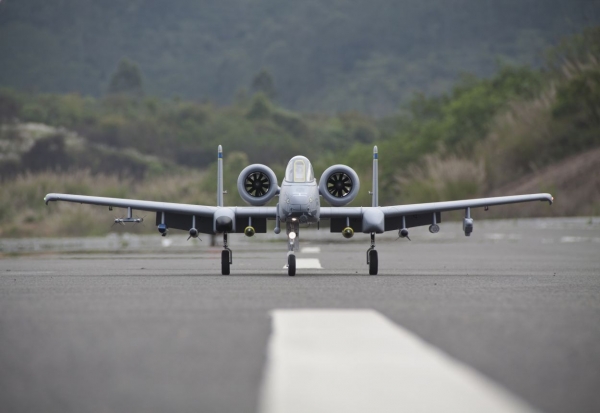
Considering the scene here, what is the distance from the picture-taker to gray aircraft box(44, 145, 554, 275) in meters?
19.2

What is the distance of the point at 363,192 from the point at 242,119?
180 ft

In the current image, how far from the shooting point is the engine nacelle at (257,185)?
20.6 meters

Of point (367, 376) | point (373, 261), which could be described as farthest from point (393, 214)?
point (367, 376)

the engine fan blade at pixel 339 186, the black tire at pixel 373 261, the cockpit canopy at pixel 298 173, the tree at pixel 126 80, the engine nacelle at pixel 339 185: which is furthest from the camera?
the tree at pixel 126 80

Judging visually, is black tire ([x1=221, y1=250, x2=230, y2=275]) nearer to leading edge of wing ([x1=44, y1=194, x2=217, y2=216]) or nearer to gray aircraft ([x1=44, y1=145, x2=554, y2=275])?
gray aircraft ([x1=44, y1=145, x2=554, y2=275])

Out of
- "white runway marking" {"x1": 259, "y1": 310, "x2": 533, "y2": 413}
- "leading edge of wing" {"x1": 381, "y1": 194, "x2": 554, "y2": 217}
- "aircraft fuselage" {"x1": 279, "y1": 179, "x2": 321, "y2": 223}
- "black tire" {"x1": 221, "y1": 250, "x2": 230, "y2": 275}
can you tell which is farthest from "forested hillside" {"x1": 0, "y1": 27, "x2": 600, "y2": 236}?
Answer: "white runway marking" {"x1": 259, "y1": 310, "x2": 533, "y2": 413}

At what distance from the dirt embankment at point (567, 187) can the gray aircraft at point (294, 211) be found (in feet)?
107

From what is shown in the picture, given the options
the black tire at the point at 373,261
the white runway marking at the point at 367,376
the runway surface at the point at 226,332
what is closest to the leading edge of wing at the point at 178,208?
the black tire at the point at 373,261

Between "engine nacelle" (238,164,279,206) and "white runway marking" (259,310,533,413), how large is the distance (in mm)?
11556

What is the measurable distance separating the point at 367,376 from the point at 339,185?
14683 mm

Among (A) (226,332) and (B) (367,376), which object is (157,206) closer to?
(A) (226,332)

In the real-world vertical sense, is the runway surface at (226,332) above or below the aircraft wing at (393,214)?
below

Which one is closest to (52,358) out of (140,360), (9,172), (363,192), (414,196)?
(140,360)

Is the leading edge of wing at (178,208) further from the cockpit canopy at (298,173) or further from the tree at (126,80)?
the tree at (126,80)
